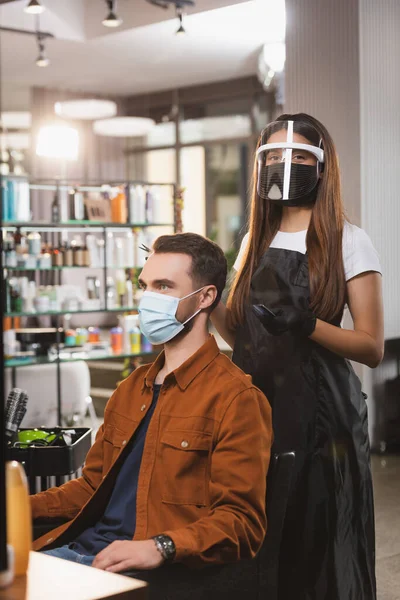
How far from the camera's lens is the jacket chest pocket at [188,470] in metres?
1.65

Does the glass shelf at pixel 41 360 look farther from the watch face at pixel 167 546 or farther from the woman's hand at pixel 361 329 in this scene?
the watch face at pixel 167 546

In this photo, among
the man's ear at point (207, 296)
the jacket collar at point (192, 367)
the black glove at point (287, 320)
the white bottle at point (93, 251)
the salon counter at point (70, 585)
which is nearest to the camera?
the salon counter at point (70, 585)

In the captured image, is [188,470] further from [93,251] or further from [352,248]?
[93,251]

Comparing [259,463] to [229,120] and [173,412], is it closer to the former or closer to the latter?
[173,412]

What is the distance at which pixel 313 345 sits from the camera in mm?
2107

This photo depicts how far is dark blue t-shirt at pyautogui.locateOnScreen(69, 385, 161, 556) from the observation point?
1691 millimetres

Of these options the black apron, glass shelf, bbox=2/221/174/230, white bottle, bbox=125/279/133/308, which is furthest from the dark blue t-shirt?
white bottle, bbox=125/279/133/308

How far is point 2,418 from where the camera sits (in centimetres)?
76

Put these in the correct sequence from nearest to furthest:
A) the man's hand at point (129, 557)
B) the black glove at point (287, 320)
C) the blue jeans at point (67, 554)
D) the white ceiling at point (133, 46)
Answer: the man's hand at point (129, 557), the blue jeans at point (67, 554), the black glove at point (287, 320), the white ceiling at point (133, 46)

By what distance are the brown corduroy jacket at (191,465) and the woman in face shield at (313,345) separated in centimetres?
34

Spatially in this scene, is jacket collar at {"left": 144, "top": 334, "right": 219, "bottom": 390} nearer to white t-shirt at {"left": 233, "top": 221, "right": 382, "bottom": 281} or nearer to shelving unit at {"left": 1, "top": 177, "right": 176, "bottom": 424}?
white t-shirt at {"left": 233, "top": 221, "right": 382, "bottom": 281}

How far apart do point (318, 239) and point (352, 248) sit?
9 centimetres

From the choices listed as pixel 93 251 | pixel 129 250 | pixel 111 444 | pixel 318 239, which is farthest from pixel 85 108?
pixel 111 444

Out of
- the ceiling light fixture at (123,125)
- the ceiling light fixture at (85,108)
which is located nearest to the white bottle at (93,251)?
the ceiling light fixture at (85,108)
